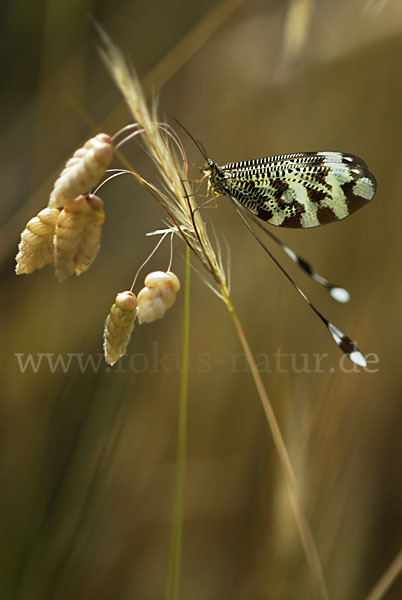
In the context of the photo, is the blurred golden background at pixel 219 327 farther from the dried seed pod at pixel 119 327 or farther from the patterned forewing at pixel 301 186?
the dried seed pod at pixel 119 327

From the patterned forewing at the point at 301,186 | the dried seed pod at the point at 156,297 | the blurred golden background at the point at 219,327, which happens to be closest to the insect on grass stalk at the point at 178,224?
the dried seed pod at the point at 156,297

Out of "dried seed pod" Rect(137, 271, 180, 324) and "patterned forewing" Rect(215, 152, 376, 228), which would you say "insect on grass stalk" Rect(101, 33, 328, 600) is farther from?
"patterned forewing" Rect(215, 152, 376, 228)

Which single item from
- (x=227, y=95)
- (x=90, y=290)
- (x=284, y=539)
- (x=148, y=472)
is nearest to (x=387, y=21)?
(x=227, y=95)

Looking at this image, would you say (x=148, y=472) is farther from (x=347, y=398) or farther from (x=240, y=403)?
(x=347, y=398)

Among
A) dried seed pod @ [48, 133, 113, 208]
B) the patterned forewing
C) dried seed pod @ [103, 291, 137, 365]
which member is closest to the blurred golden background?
the patterned forewing

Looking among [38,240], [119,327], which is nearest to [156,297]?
[119,327]

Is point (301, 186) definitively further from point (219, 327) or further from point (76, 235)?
point (219, 327)

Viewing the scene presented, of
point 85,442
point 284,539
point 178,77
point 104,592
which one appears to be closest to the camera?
point 284,539
